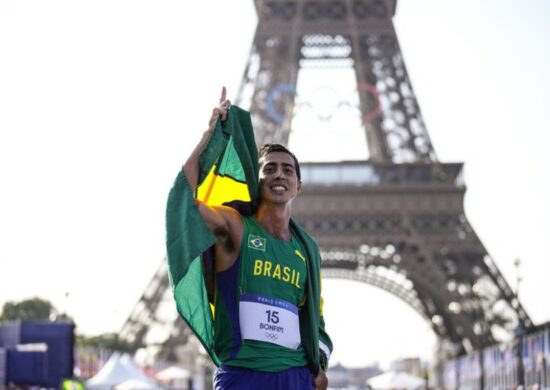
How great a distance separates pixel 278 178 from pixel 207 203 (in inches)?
14.7

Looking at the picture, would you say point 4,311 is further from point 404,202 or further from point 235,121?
point 235,121

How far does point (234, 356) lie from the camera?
15.3 feet

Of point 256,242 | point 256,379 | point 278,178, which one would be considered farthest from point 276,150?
point 256,379

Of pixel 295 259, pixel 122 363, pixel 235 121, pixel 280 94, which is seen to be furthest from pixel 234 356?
pixel 280 94

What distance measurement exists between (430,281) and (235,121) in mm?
38500

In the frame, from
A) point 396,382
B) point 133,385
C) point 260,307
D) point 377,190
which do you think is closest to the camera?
point 260,307

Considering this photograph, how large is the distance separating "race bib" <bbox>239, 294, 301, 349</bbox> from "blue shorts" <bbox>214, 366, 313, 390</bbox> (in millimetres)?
135

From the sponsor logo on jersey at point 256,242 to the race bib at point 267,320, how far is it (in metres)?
0.21

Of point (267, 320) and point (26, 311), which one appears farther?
point (26, 311)

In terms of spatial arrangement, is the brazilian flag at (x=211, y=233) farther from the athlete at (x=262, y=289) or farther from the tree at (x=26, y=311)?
the tree at (x=26, y=311)

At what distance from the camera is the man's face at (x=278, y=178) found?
4.92 m

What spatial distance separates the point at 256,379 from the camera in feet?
15.0

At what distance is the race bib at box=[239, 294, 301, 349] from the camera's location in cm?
467

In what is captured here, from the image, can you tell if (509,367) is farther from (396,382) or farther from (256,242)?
(256,242)
